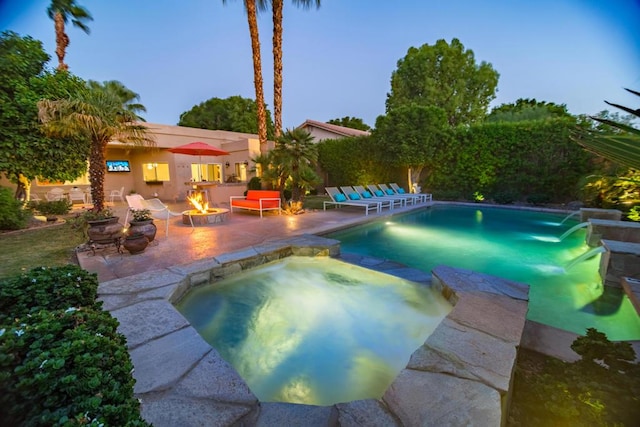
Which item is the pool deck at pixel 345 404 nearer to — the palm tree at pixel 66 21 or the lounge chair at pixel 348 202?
the lounge chair at pixel 348 202

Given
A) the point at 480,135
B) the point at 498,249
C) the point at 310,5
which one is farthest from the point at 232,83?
the point at 498,249

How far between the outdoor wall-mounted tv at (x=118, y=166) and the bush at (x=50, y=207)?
614 centimetres

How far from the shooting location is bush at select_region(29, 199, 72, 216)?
31.3 feet

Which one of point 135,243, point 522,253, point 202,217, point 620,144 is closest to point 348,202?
point 202,217

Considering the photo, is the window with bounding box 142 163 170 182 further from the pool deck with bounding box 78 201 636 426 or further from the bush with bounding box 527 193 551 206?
the bush with bounding box 527 193 551 206

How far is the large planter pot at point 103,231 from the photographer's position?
4.83m

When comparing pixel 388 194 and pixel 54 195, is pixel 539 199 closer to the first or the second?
pixel 388 194

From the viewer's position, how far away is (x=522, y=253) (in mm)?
6047

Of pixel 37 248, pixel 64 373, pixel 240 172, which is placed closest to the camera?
pixel 64 373

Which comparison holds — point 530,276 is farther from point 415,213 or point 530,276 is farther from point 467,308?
point 415,213

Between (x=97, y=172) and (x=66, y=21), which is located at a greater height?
(x=66, y=21)

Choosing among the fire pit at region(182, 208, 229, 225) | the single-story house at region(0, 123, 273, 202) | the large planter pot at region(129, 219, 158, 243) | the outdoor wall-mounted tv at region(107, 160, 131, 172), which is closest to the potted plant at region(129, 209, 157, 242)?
the large planter pot at region(129, 219, 158, 243)

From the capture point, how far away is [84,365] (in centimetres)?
91

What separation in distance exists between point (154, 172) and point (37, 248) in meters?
11.5
